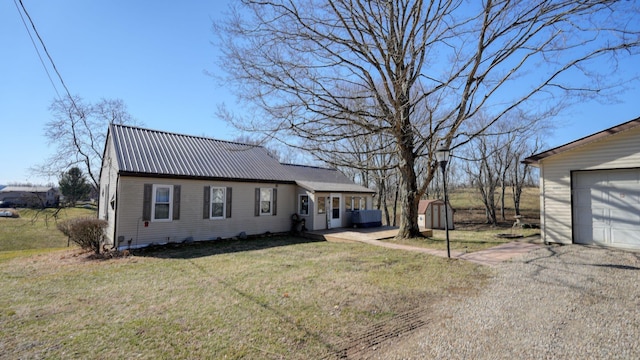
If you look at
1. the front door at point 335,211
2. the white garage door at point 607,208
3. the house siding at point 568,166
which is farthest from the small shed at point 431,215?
the white garage door at point 607,208

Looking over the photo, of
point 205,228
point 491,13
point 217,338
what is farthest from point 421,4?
point 205,228

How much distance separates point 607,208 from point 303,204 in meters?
11.1

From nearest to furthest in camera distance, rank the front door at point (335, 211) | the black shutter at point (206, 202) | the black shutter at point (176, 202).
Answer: the black shutter at point (176, 202), the black shutter at point (206, 202), the front door at point (335, 211)

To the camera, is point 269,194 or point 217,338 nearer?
point 217,338

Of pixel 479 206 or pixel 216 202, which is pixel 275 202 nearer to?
pixel 216 202

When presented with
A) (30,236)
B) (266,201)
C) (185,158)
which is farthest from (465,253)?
(30,236)

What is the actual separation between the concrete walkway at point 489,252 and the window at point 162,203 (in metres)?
7.56

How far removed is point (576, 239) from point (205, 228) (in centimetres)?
1290

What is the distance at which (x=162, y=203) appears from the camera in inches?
429

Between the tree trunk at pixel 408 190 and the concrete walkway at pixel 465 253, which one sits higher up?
the tree trunk at pixel 408 190

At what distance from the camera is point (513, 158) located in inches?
945

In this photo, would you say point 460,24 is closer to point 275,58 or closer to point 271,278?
point 275,58

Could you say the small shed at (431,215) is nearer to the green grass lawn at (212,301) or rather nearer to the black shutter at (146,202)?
the green grass lawn at (212,301)

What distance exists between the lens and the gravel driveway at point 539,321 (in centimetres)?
320
